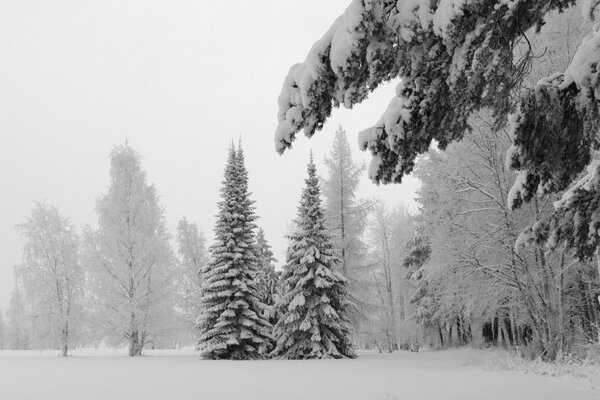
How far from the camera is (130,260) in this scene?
25.3 meters

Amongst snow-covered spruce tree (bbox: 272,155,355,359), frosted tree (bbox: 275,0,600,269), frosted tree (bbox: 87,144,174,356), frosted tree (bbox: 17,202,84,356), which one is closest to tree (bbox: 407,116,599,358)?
snow-covered spruce tree (bbox: 272,155,355,359)

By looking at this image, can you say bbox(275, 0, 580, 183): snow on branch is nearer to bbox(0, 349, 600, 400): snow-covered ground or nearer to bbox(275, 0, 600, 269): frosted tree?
bbox(275, 0, 600, 269): frosted tree

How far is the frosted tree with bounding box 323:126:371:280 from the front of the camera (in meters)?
26.4

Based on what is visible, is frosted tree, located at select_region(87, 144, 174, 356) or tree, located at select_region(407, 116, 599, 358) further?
frosted tree, located at select_region(87, 144, 174, 356)

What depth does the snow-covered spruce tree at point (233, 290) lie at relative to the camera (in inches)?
866

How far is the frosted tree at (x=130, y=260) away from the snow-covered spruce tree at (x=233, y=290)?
361 cm

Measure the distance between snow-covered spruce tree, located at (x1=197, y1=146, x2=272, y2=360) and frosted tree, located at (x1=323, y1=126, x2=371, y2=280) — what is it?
4.96m

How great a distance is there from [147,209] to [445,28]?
2591cm

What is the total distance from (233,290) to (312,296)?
12.7ft

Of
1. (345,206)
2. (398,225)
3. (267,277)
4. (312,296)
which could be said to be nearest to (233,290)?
(312,296)

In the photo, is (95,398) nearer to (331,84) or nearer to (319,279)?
(331,84)

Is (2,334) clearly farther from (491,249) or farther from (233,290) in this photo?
(491,249)

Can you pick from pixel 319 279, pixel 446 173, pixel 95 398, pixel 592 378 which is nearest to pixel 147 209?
pixel 319 279

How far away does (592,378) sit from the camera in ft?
32.0
